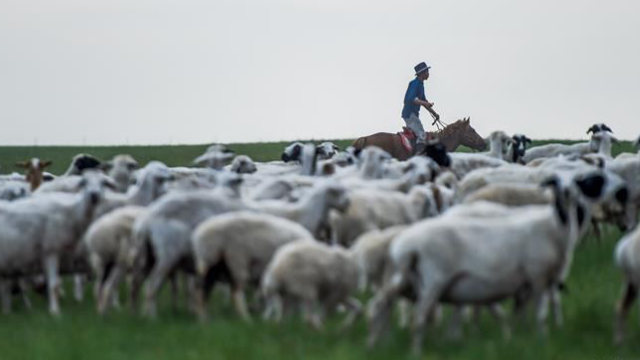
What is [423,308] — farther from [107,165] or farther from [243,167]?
[243,167]

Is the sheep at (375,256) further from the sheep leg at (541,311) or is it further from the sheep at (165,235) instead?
the sheep at (165,235)

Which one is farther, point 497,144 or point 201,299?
point 497,144

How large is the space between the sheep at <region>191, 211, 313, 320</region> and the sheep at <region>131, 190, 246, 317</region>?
430 millimetres

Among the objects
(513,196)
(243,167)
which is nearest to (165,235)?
(513,196)

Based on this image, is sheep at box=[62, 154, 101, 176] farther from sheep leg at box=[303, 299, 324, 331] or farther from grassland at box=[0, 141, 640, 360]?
sheep leg at box=[303, 299, 324, 331]

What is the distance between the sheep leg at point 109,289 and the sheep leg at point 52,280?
1.92 feet

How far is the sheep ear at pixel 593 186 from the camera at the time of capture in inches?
562

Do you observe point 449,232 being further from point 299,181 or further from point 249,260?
point 299,181

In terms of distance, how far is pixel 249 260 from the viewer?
1420 cm

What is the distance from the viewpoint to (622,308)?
531 inches

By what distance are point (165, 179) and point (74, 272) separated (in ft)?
7.03

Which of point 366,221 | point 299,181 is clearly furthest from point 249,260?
point 299,181

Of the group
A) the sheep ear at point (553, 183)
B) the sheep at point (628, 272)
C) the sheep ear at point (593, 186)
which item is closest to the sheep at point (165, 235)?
the sheep ear at point (553, 183)

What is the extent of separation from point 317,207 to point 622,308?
13.3 feet
